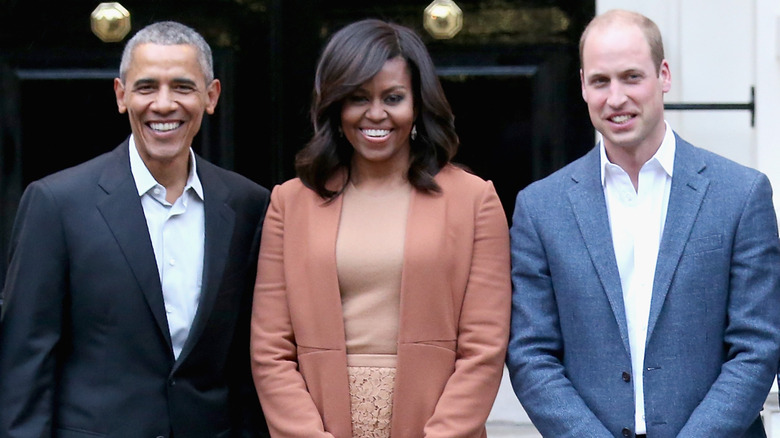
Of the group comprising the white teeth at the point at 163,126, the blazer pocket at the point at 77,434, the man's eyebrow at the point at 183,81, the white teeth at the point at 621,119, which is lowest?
the blazer pocket at the point at 77,434

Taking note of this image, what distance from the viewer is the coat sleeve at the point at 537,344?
340 centimetres

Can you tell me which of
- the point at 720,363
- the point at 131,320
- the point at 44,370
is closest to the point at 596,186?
the point at 720,363

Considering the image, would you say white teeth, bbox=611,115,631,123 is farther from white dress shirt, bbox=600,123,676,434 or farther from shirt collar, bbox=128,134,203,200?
shirt collar, bbox=128,134,203,200

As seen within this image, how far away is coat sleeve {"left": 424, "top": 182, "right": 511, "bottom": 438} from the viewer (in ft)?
11.2

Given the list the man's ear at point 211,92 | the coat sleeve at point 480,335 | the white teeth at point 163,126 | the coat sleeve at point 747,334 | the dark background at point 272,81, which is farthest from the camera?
the dark background at point 272,81

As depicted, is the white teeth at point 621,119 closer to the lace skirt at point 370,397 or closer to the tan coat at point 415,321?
the tan coat at point 415,321

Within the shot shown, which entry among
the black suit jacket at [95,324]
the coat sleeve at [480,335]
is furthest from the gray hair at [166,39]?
the coat sleeve at [480,335]

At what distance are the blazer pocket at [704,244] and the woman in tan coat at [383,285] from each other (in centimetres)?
52

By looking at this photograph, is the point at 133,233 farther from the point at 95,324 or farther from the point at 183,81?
the point at 183,81

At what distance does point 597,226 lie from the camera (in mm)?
3420

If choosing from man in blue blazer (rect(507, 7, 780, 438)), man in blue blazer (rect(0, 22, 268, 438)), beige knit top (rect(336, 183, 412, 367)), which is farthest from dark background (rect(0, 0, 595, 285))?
beige knit top (rect(336, 183, 412, 367))

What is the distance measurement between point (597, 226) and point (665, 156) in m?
0.27

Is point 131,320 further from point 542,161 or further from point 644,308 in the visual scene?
point 542,161

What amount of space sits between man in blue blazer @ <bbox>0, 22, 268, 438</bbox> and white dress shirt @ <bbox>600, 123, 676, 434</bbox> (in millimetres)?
1091
